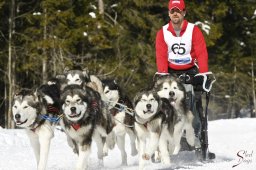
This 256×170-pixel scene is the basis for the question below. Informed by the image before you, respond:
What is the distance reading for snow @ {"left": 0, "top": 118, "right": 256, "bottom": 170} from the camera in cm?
566

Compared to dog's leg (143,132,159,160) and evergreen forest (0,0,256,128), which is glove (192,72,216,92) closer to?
dog's leg (143,132,159,160)

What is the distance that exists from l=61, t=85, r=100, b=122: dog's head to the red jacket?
1.23 metres

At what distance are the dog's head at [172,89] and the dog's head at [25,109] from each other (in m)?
1.55

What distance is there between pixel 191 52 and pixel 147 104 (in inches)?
42.7

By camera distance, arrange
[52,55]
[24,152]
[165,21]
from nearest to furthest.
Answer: [24,152], [52,55], [165,21]

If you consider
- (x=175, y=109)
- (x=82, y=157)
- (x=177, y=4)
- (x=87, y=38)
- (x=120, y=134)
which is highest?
(x=87, y=38)

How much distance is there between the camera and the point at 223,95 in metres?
27.8

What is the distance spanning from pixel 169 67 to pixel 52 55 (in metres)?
10.8

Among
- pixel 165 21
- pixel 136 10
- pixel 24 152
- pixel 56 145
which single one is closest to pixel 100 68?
pixel 136 10

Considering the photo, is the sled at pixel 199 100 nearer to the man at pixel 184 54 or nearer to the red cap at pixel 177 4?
the man at pixel 184 54

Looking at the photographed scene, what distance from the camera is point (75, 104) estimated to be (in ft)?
18.0

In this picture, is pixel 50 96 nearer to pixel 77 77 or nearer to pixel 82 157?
pixel 82 157

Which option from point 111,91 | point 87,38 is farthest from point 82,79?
point 87,38

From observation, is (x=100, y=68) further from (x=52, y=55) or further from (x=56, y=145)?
(x=56, y=145)
